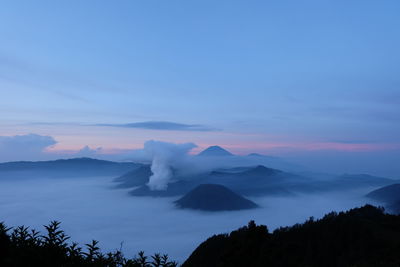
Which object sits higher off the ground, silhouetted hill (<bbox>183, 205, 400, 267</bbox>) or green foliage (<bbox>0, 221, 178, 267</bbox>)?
green foliage (<bbox>0, 221, 178, 267</bbox>)

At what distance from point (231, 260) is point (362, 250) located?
99670 mm

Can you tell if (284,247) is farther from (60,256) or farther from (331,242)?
(60,256)

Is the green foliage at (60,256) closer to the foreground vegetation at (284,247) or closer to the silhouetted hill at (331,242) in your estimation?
the foreground vegetation at (284,247)

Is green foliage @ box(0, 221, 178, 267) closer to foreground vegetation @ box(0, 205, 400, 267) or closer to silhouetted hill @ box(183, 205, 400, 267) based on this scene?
foreground vegetation @ box(0, 205, 400, 267)

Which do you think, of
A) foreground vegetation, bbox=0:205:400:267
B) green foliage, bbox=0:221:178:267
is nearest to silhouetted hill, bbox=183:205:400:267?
foreground vegetation, bbox=0:205:400:267

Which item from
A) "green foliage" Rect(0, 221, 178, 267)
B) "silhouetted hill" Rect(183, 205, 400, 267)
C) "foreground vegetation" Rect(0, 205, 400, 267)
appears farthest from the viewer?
"silhouetted hill" Rect(183, 205, 400, 267)

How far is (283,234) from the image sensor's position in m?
129

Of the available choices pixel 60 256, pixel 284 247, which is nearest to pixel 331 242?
pixel 284 247

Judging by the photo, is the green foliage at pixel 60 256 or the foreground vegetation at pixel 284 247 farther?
the foreground vegetation at pixel 284 247

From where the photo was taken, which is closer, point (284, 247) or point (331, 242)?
point (331, 242)

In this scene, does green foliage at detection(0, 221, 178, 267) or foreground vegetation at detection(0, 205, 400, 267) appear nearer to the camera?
green foliage at detection(0, 221, 178, 267)

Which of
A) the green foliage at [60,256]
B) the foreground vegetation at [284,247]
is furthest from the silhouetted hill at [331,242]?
the green foliage at [60,256]

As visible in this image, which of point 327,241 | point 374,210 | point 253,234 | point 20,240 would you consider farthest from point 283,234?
point 20,240

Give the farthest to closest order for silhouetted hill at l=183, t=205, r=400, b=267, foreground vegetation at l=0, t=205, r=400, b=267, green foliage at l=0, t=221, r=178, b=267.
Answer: silhouetted hill at l=183, t=205, r=400, b=267, foreground vegetation at l=0, t=205, r=400, b=267, green foliage at l=0, t=221, r=178, b=267
